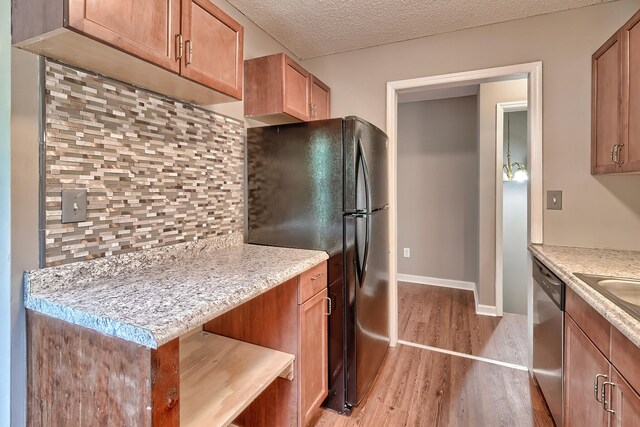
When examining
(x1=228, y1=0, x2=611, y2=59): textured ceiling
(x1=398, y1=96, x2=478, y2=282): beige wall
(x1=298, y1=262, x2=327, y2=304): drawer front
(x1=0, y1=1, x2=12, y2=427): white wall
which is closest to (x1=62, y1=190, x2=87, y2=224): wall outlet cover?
(x1=0, y1=1, x2=12, y2=427): white wall

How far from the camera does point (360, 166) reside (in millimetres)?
1745

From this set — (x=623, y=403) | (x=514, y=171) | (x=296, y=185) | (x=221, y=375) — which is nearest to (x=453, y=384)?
(x=623, y=403)

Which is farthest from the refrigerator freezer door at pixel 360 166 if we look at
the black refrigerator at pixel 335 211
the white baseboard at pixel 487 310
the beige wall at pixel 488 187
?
the white baseboard at pixel 487 310

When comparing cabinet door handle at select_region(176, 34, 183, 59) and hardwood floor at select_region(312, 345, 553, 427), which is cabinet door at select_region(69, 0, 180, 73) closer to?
cabinet door handle at select_region(176, 34, 183, 59)

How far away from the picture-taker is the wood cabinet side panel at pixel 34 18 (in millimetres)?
889

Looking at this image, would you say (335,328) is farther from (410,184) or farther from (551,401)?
(410,184)

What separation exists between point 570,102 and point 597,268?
114 centimetres

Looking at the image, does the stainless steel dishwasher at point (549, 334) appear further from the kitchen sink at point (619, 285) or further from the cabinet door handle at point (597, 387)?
the cabinet door handle at point (597, 387)

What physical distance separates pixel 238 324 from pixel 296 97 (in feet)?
4.59

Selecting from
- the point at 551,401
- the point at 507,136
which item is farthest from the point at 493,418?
the point at 507,136

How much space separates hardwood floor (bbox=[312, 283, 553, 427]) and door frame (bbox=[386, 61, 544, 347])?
37 centimetres

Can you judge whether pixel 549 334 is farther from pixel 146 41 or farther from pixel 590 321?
pixel 146 41

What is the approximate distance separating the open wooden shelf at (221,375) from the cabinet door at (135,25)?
1.21m

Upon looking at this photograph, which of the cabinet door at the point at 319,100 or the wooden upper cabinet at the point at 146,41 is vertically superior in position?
the cabinet door at the point at 319,100
